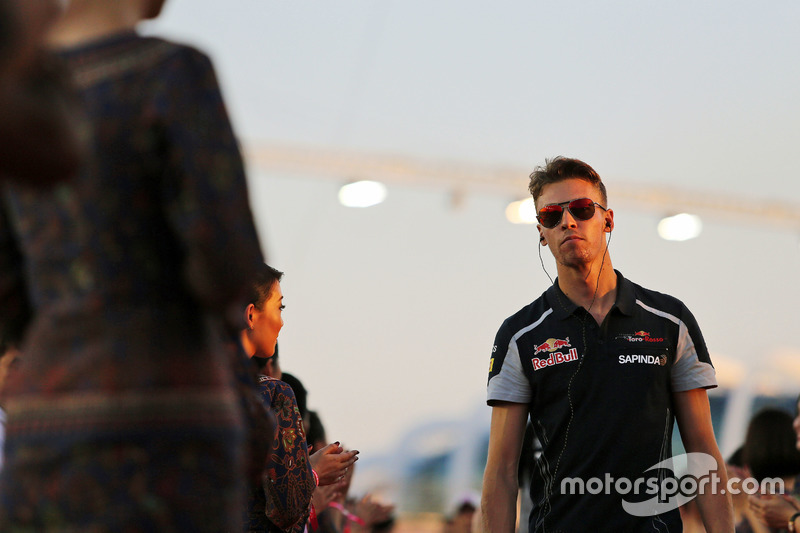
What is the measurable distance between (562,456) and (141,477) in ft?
8.28

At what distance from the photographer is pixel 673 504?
3818mm

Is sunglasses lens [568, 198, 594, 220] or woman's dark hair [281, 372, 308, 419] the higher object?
sunglasses lens [568, 198, 594, 220]

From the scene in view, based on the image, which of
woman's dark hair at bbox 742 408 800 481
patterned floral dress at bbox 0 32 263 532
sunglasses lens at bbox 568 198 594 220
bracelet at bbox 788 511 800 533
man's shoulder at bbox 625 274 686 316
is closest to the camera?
patterned floral dress at bbox 0 32 263 532

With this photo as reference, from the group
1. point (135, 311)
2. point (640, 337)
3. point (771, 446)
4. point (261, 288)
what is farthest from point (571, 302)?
point (135, 311)

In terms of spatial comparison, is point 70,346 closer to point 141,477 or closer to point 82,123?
point 141,477

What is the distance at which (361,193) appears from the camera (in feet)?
30.4

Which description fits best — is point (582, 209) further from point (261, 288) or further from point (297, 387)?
point (297, 387)

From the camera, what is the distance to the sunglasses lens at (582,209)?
4.22 m

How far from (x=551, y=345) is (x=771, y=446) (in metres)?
2.66

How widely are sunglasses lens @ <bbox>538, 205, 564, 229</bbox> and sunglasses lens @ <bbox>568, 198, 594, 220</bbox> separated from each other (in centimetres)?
5

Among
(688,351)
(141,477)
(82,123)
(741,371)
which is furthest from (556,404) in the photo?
(741,371)

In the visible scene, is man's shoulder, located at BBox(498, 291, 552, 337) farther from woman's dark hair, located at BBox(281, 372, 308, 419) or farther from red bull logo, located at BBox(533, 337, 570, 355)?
woman's dark hair, located at BBox(281, 372, 308, 419)

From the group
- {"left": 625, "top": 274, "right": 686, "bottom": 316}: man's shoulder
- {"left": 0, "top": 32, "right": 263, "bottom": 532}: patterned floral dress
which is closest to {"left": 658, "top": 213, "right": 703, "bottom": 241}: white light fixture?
{"left": 625, "top": 274, "right": 686, "bottom": 316}: man's shoulder

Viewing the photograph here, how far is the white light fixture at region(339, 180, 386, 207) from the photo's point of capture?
358 inches
